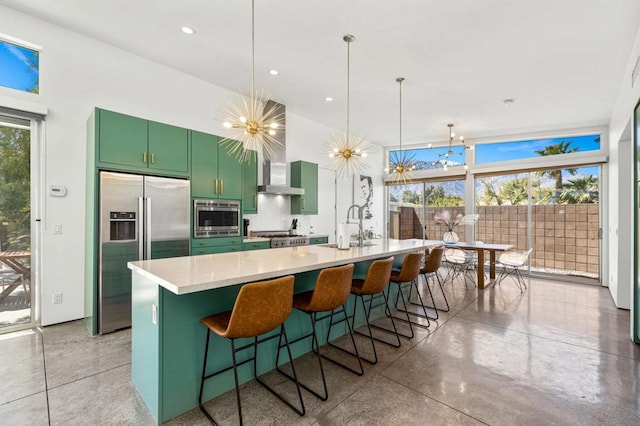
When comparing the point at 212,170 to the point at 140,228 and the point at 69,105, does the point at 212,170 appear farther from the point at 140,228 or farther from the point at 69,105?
the point at 69,105

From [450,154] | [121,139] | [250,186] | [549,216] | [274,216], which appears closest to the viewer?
[121,139]

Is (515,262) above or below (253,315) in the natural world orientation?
below

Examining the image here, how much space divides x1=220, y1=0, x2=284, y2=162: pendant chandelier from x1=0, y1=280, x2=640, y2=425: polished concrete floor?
217 cm

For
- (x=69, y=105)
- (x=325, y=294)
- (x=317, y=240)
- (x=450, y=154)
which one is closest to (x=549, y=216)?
(x=450, y=154)

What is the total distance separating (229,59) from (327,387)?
3.94 meters

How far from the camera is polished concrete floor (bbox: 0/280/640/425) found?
190 centimetres

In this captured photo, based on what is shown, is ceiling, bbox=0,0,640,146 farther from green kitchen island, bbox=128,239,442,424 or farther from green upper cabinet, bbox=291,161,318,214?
green kitchen island, bbox=128,239,442,424

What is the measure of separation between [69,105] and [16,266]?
6.11 ft

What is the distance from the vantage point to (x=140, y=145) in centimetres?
344

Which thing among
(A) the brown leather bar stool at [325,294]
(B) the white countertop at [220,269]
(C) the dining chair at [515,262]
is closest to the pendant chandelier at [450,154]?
(C) the dining chair at [515,262]

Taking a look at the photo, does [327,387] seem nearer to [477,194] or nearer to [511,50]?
[511,50]

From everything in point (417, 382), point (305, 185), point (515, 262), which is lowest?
point (417, 382)

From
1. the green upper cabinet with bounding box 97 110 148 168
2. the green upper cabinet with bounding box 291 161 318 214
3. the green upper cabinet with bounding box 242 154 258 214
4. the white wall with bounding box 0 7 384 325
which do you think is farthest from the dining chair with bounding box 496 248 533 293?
the white wall with bounding box 0 7 384 325

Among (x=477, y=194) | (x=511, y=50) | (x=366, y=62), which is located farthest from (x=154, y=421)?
(x=477, y=194)
